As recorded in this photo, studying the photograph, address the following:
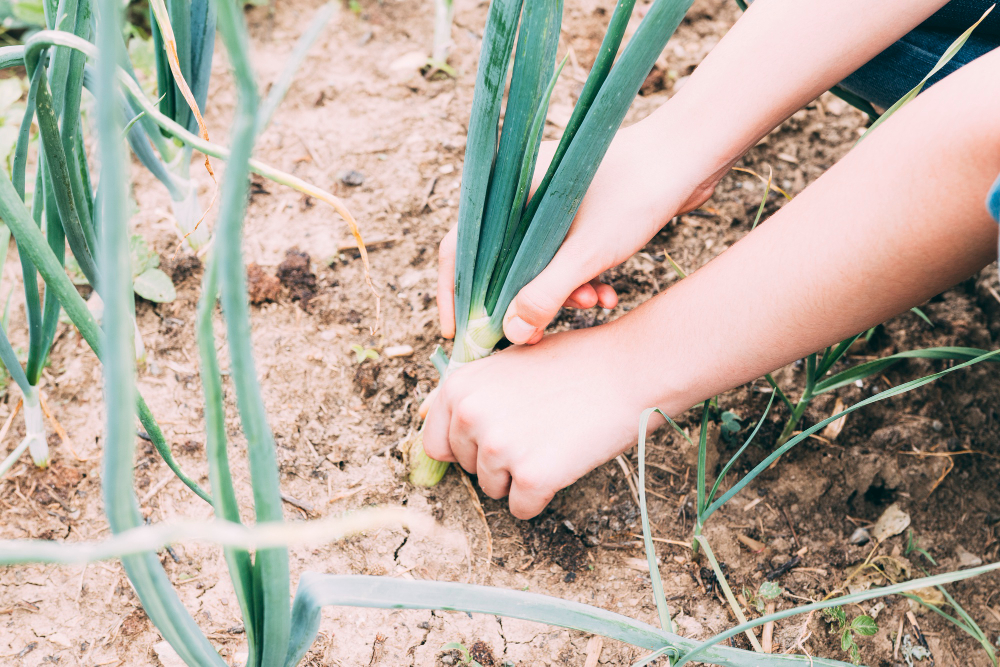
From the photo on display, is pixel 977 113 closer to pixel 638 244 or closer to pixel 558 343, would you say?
pixel 638 244

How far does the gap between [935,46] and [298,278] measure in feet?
3.71

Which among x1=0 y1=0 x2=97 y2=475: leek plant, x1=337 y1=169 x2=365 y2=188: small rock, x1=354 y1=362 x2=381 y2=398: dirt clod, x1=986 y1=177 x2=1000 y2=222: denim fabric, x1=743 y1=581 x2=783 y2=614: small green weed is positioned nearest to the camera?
x1=986 y1=177 x2=1000 y2=222: denim fabric

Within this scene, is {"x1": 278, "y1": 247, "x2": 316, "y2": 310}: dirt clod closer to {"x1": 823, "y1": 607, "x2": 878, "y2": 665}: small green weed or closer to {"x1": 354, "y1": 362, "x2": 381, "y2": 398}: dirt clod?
{"x1": 354, "y1": 362, "x2": 381, "y2": 398}: dirt clod

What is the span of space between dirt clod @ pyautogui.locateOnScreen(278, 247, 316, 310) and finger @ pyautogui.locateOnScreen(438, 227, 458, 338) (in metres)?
0.35

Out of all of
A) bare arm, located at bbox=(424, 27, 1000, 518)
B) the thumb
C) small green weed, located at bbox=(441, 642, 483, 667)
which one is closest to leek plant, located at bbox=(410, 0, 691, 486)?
the thumb

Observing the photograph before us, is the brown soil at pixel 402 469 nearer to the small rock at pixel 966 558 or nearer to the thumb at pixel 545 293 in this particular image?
the small rock at pixel 966 558

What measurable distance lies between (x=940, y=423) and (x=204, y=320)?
121 cm

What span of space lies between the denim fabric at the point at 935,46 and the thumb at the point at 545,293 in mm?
617

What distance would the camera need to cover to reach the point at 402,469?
104cm

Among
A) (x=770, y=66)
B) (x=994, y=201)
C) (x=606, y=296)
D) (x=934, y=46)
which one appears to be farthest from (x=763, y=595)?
(x=934, y=46)

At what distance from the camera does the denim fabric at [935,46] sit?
3.04ft

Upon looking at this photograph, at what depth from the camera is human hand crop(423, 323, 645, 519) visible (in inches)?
33.2

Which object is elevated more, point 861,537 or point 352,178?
point 352,178

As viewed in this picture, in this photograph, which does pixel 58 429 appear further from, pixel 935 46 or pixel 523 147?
pixel 935 46
